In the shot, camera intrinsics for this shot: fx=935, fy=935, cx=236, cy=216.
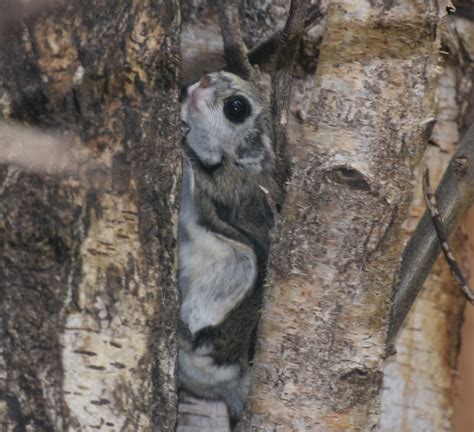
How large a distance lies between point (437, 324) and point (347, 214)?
4.23 ft

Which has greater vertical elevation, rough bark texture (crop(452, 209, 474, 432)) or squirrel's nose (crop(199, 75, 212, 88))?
squirrel's nose (crop(199, 75, 212, 88))

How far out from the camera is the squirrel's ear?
99.0 inches

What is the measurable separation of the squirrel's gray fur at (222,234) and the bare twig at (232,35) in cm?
5

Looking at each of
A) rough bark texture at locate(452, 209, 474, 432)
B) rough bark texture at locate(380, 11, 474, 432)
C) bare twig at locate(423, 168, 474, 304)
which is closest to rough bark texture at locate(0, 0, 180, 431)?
bare twig at locate(423, 168, 474, 304)

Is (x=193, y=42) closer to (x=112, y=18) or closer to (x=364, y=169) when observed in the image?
(x=112, y=18)

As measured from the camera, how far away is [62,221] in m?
1.65

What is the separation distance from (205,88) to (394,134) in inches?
34.6

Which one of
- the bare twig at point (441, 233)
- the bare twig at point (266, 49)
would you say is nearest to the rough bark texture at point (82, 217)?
the bare twig at point (441, 233)

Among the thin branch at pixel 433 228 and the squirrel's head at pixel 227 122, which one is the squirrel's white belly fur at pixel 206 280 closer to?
the squirrel's head at pixel 227 122

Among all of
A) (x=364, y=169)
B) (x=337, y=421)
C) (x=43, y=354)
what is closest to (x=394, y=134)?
(x=364, y=169)

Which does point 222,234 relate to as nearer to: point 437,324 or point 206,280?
point 206,280

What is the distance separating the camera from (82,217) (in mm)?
1659

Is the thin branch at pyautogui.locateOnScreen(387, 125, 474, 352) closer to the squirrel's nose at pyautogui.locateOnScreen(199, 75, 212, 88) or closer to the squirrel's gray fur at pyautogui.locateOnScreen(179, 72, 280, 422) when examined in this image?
the squirrel's gray fur at pyautogui.locateOnScreen(179, 72, 280, 422)

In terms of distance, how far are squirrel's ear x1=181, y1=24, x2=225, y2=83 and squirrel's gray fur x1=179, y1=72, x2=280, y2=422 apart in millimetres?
143
